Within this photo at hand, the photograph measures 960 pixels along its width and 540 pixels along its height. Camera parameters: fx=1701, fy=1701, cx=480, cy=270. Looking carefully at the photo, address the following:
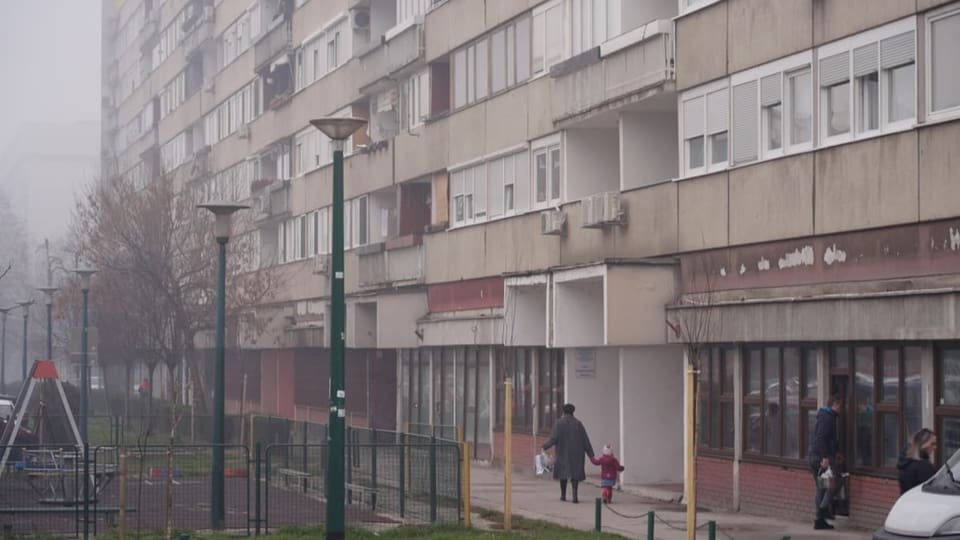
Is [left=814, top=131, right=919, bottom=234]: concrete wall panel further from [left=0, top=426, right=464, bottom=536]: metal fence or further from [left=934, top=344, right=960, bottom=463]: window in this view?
[left=0, top=426, right=464, bottom=536]: metal fence

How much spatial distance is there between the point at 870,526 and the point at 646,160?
10011 millimetres

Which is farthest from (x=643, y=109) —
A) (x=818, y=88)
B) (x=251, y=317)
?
(x=251, y=317)

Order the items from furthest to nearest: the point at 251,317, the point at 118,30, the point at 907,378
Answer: the point at 118,30 → the point at 251,317 → the point at 907,378

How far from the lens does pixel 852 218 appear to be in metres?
22.5

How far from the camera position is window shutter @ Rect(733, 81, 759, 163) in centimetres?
2530

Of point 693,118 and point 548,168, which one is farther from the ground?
point 693,118

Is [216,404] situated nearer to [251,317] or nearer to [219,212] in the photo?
[219,212]

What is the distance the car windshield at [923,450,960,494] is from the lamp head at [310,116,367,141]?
7935 mm

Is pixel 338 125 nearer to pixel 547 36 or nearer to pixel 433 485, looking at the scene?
pixel 433 485

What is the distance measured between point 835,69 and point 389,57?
77.2ft

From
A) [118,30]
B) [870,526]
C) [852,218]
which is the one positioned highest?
[118,30]

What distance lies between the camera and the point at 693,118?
27422 mm

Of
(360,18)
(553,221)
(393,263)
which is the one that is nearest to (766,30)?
(553,221)

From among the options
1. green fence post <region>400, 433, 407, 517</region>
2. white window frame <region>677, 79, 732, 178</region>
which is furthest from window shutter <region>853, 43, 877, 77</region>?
green fence post <region>400, 433, 407, 517</region>
